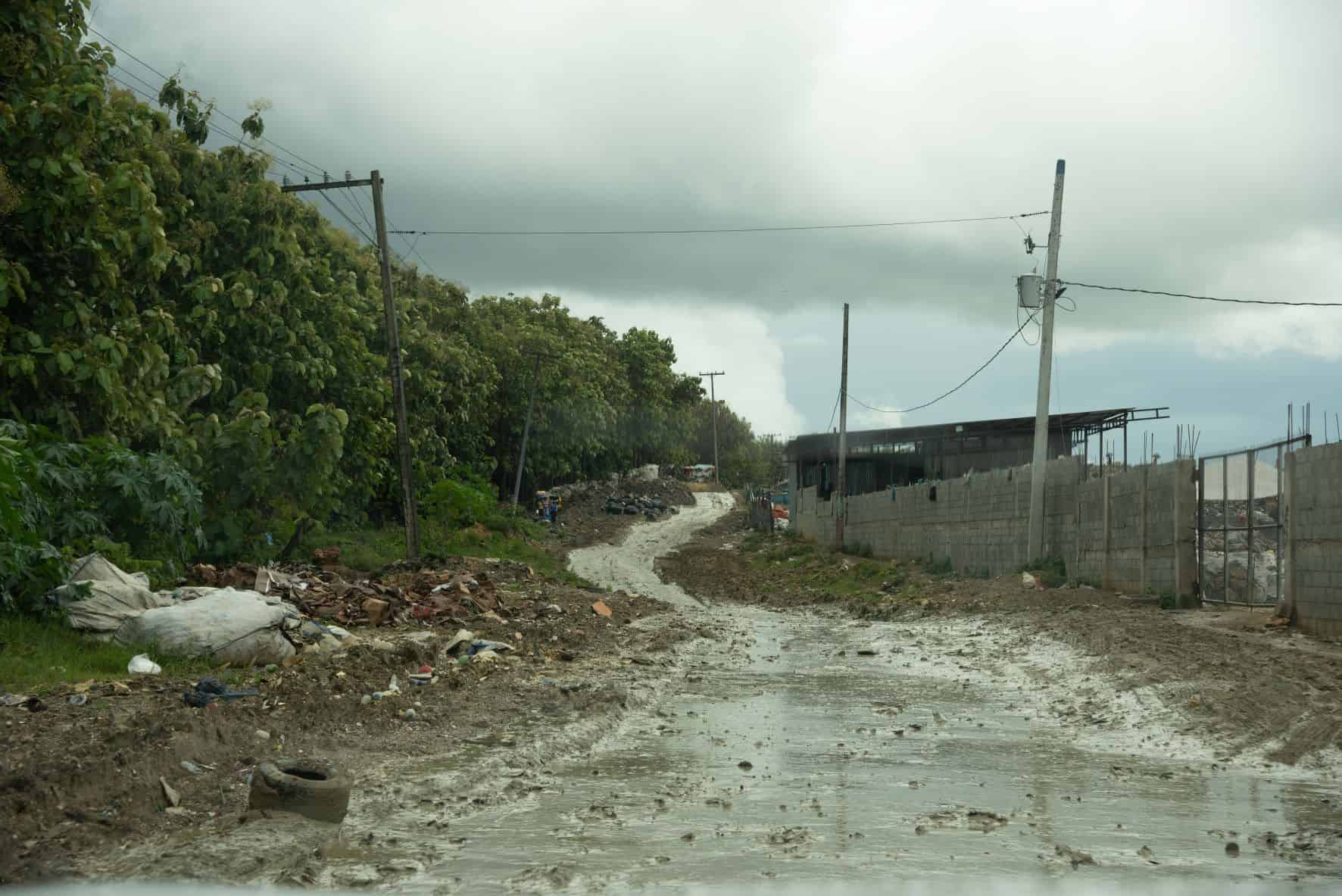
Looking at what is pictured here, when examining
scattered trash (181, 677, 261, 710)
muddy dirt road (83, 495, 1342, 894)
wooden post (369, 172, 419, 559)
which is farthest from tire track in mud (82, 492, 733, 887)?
wooden post (369, 172, 419, 559)

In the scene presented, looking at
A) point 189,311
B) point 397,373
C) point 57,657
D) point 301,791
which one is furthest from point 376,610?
point 397,373

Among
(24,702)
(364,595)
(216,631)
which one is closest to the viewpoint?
(24,702)

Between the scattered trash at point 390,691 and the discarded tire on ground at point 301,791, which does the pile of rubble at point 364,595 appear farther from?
the discarded tire on ground at point 301,791

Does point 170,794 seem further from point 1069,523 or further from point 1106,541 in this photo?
point 1069,523

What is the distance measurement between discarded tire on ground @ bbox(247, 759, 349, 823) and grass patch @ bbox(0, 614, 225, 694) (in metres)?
3.60

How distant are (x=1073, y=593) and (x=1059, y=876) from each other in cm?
1385

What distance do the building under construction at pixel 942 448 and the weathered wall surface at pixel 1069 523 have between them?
11474 millimetres

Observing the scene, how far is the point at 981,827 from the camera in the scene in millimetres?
5781

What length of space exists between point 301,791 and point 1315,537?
10936 mm

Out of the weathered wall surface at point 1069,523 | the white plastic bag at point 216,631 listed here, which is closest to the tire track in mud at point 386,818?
the white plastic bag at point 216,631

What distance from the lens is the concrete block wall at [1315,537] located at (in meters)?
11.6

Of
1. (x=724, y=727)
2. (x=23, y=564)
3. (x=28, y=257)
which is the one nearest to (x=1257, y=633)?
(x=724, y=727)

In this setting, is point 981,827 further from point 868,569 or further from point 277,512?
point 868,569

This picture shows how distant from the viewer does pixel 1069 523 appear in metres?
20.0
